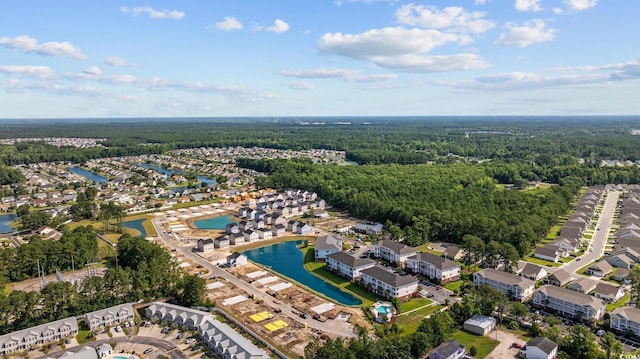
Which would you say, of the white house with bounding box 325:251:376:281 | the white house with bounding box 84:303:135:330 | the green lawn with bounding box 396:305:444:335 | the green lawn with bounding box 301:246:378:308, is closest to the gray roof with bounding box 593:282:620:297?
the green lawn with bounding box 396:305:444:335

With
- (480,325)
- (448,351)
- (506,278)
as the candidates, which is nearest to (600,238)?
(506,278)

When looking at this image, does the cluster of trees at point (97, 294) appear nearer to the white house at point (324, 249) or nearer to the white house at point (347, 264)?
the white house at point (347, 264)

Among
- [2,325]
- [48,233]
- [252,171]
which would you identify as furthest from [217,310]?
[252,171]

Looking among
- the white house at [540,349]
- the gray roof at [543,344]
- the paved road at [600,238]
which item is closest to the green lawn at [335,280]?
the white house at [540,349]

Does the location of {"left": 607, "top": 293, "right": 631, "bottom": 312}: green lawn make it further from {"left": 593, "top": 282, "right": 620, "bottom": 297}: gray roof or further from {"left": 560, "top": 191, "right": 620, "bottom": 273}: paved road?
{"left": 560, "top": 191, "right": 620, "bottom": 273}: paved road

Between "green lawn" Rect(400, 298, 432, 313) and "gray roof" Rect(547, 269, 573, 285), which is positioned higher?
"gray roof" Rect(547, 269, 573, 285)

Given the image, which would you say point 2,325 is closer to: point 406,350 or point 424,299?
point 406,350

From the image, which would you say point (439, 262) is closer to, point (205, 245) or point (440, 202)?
point (440, 202)
